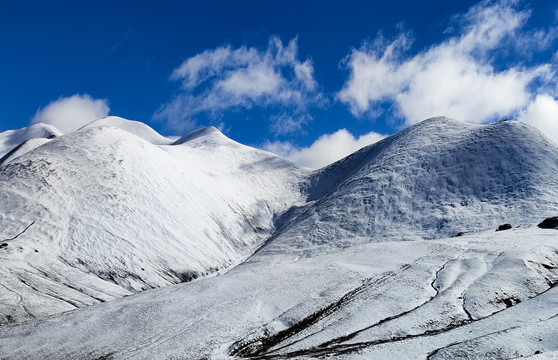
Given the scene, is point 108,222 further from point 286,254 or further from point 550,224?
point 550,224

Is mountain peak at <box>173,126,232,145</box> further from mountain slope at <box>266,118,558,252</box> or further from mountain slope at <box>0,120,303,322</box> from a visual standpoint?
mountain slope at <box>266,118,558,252</box>

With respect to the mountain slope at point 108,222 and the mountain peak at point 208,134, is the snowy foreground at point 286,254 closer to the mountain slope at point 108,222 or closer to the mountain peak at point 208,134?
the mountain slope at point 108,222

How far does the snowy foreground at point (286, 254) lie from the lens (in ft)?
83.9

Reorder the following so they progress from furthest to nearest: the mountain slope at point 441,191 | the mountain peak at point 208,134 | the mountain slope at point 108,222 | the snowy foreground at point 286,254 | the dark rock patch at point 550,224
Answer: the mountain peak at point 208,134 → the mountain slope at point 441,191 → the dark rock patch at point 550,224 → the mountain slope at point 108,222 → the snowy foreground at point 286,254

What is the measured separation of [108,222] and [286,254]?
972 inches

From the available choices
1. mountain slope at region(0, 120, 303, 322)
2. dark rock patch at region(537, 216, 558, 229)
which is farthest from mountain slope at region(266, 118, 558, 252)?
mountain slope at region(0, 120, 303, 322)

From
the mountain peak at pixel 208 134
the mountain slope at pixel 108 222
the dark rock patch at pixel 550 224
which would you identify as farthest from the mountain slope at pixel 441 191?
the mountain peak at pixel 208 134

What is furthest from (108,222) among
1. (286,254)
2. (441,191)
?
(441,191)

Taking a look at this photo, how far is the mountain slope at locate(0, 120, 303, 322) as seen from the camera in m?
43.1

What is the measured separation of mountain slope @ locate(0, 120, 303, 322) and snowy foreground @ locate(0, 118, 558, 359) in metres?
0.27

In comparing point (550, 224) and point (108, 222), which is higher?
point (108, 222)

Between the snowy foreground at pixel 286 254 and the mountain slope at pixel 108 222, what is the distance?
267 mm

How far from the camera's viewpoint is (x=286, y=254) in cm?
6178

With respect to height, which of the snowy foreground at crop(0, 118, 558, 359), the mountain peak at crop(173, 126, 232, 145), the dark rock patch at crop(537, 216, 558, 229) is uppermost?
the mountain peak at crop(173, 126, 232, 145)
